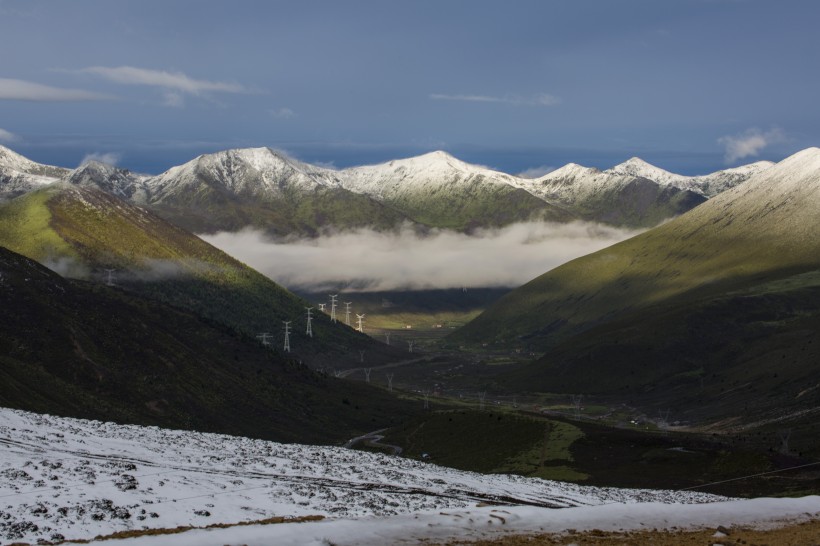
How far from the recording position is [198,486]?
5225 centimetres

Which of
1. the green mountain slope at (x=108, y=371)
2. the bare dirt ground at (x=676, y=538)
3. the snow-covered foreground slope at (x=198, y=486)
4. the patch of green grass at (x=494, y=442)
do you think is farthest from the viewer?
the green mountain slope at (x=108, y=371)

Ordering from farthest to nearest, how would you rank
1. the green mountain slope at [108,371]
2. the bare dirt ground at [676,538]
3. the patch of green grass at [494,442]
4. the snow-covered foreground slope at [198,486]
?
the green mountain slope at [108,371], the patch of green grass at [494,442], the snow-covered foreground slope at [198,486], the bare dirt ground at [676,538]

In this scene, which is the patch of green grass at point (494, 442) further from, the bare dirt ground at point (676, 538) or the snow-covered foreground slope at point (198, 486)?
the bare dirt ground at point (676, 538)

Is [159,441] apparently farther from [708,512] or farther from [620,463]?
[620,463]

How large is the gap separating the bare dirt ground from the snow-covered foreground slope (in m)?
3.85

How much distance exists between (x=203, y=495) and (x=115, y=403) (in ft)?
348

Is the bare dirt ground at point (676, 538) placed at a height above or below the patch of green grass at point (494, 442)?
above

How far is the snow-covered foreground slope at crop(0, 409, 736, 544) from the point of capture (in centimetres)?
4372

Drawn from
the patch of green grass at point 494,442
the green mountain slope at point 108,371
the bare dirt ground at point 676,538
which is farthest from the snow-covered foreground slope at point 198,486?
the green mountain slope at point 108,371

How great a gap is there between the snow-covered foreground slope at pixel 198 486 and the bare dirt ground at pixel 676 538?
3.85m

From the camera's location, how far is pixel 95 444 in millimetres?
64375

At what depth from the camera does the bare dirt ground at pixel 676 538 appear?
1667 inches

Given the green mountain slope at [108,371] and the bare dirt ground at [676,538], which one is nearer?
the bare dirt ground at [676,538]

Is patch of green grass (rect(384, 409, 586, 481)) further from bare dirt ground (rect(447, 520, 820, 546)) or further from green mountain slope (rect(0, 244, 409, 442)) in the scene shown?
bare dirt ground (rect(447, 520, 820, 546))
